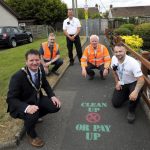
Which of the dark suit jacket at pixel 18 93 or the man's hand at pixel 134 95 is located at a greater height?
the dark suit jacket at pixel 18 93

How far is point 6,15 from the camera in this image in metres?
29.3

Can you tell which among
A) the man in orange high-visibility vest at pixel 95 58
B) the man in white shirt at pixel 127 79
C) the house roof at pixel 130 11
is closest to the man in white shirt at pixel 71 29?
the man in orange high-visibility vest at pixel 95 58

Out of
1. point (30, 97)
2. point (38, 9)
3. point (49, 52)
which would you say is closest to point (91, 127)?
point (30, 97)

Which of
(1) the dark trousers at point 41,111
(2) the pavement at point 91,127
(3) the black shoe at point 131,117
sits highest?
(1) the dark trousers at point 41,111

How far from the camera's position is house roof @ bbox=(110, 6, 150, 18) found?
68812mm

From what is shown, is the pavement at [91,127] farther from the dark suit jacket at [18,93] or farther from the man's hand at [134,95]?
the dark suit jacket at [18,93]

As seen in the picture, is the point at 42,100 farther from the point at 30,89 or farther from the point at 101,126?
the point at 101,126

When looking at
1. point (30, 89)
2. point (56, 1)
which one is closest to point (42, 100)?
point (30, 89)

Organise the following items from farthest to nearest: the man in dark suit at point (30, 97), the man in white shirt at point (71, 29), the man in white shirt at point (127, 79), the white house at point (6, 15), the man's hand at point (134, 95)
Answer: the white house at point (6, 15), the man in white shirt at point (71, 29), the man in white shirt at point (127, 79), the man's hand at point (134, 95), the man in dark suit at point (30, 97)

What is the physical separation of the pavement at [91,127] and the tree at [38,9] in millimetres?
31484

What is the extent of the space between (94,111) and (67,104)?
0.73 meters

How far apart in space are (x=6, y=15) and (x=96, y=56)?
2400 centimetres

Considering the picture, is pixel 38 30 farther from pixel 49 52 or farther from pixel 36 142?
pixel 36 142

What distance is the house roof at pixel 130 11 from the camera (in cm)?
6881
